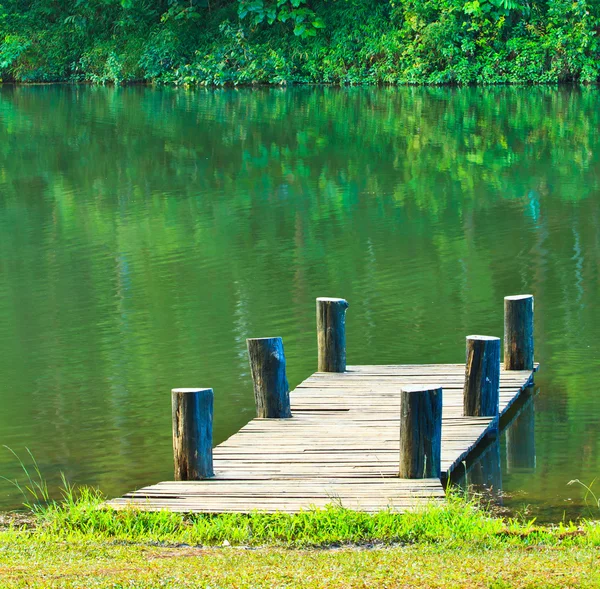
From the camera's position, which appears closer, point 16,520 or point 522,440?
point 16,520

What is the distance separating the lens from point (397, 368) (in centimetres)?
1125

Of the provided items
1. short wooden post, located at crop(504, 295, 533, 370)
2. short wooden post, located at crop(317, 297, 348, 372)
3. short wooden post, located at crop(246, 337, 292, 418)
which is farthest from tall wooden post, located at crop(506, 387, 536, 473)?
short wooden post, located at crop(246, 337, 292, 418)

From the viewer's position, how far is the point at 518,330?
11.1m

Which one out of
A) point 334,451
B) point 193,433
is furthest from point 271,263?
point 193,433

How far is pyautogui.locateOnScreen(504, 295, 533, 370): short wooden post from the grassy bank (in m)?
3.18

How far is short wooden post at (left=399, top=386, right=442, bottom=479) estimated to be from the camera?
8.13 m

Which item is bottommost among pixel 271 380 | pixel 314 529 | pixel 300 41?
pixel 314 529

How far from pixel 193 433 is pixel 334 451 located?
3.69 ft

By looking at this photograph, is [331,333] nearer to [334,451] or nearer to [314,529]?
[334,451]

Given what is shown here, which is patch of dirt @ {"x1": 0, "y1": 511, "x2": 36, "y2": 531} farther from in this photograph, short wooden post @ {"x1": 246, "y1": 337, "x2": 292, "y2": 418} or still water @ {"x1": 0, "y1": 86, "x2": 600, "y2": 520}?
short wooden post @ {"x1": 246, "y1": 337, "x2": 292, "y2": 418}

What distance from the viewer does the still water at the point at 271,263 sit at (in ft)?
34.9

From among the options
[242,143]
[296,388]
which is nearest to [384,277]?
[296,388]

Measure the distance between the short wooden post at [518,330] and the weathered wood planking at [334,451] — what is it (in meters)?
0.14

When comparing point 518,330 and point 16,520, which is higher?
point 518,330
